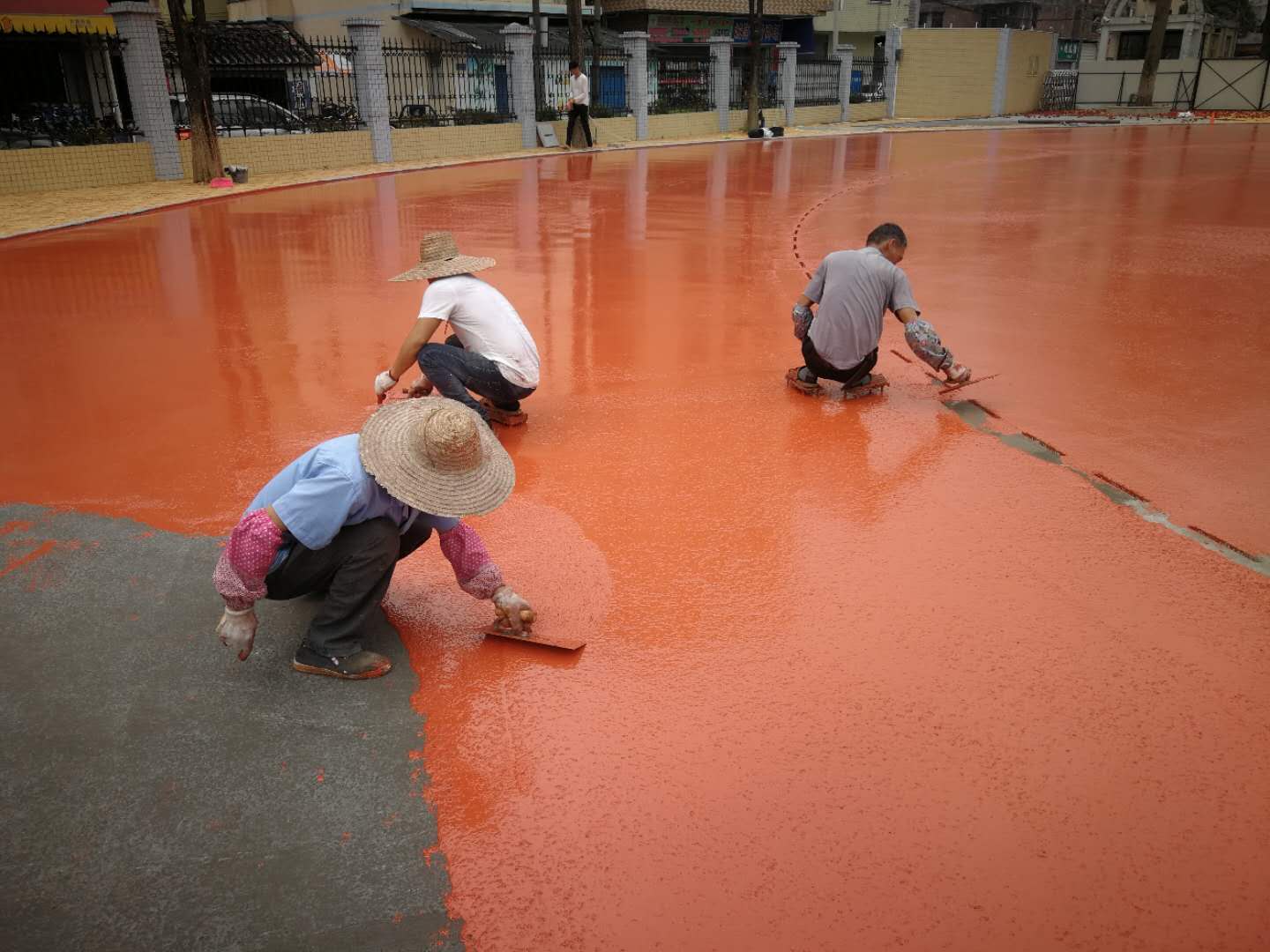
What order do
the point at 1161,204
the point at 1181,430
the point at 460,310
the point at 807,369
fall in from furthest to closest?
the point at 1161,204, the point at 807,369, the point at 1181,430, the point at 460,310

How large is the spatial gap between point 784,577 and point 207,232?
10.6m

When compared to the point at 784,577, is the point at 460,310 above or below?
above

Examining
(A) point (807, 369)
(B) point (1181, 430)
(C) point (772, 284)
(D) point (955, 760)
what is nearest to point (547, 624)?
(D) point (955, 760)

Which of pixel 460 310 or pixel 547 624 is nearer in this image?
pixel 547 624

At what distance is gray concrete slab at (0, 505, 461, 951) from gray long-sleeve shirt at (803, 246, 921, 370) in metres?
3.26

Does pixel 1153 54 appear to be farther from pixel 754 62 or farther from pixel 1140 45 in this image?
pixel 754 62

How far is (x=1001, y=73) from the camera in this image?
38438mm

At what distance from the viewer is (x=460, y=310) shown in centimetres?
525

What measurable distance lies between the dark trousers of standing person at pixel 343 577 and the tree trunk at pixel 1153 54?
130ft

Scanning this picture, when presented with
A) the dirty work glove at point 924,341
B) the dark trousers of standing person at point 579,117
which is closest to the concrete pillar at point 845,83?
the dark trousers of standing person at point 579,117

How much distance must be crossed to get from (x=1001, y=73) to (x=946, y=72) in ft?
6.95

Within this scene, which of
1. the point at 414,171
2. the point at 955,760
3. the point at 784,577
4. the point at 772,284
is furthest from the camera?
the point at 414,171

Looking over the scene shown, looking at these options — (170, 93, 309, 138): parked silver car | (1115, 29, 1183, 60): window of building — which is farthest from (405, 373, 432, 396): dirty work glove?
(1115, 29, 1183, 60): window of building

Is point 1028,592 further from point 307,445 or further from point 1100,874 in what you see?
point 307,445
